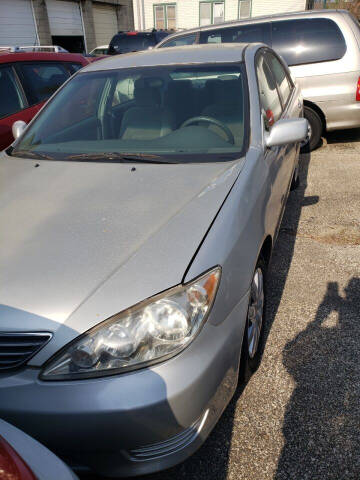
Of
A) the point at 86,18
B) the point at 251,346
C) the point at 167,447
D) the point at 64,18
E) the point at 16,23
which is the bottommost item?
the point at 86,18

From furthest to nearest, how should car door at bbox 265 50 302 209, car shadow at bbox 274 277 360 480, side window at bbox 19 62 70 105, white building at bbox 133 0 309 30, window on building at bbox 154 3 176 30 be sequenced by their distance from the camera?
window on building at bbox 154 3 176 30 < white building at bbox 133 0 309 30 < side window at bbox 19 62 70 105 < car door at bbox 265 50 302 209 < car shadow at bbox 274 277 360 480

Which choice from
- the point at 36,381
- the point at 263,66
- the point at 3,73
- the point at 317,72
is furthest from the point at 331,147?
the point at 36,381

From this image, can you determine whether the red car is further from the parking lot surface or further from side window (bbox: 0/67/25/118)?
the parking lot surface

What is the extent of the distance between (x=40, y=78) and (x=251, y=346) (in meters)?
4.09

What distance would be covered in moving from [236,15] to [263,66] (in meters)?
22.8

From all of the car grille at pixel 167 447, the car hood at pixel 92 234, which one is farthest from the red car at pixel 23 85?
the car grille at pixel 167 447

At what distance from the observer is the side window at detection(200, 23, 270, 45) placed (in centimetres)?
603

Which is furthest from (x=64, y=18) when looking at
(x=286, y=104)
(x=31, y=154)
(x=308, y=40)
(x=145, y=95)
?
(x=31, y=154)

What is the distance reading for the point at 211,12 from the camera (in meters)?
23.4

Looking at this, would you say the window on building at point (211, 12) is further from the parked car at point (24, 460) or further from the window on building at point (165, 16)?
the parked car at point (24, 460)

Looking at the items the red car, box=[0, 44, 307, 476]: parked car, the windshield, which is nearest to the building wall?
the red car

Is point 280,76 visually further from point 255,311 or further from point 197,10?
point 197,10

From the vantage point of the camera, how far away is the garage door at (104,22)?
70.8ft

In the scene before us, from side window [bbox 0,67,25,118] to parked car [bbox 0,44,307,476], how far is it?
1.98 meters
